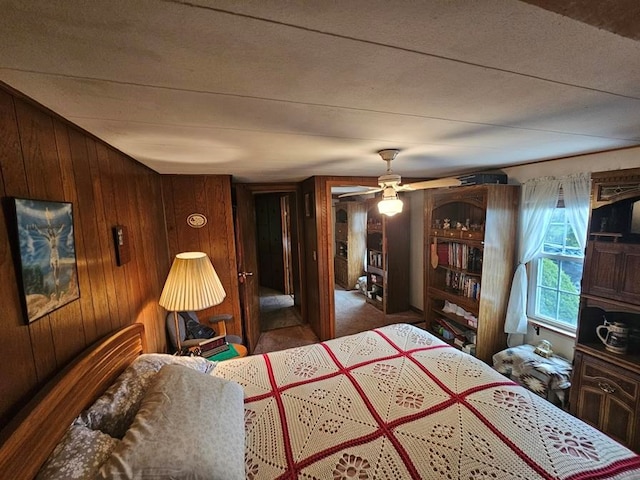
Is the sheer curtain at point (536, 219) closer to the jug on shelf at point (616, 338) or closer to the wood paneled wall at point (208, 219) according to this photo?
the jug on shelf at point (616, 338)

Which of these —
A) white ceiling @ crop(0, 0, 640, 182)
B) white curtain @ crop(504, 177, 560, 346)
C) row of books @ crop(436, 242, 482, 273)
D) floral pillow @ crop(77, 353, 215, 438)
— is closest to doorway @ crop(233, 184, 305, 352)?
floral pillow @ crop(77, 353, 215, 438)

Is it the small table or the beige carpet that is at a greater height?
the small table

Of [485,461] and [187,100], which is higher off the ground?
[187,100]

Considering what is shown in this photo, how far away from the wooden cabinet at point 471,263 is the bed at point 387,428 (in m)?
1.36

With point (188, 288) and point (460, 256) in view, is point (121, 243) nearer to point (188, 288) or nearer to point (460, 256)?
point (188, 288)

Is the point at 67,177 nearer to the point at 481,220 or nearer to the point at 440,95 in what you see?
the point at 440,95

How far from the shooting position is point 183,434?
0.99 meters

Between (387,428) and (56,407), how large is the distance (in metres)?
1.30

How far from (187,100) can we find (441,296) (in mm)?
3324

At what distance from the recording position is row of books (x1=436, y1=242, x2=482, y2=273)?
296 cm

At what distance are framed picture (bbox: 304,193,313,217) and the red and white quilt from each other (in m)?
2.00

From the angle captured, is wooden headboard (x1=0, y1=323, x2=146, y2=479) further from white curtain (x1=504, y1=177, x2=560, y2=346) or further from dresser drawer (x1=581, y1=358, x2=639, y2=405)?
white curtain (x1=504, y1=177, x2=560, y2=346)

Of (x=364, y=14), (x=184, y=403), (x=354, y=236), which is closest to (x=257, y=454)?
(x=184, y=403)

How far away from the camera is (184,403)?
114 centimetres
